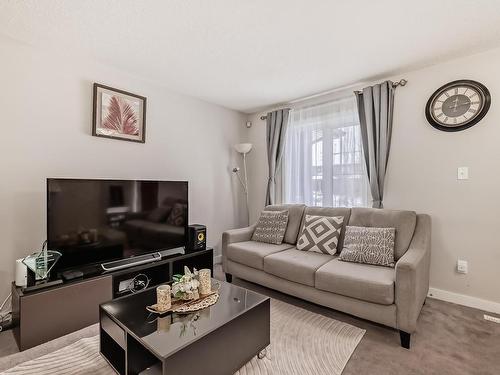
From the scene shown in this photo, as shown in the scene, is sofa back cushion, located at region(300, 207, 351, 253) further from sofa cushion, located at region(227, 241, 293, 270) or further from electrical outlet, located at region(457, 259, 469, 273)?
electrical outlet, located at region(457, 259, 469, 273)

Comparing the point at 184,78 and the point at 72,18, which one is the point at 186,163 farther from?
the point at 72,18

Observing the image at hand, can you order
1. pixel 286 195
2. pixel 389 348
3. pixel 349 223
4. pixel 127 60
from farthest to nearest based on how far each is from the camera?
pixel 286 195 → pixel 349 223 → pixel 127 60 → pixel 389 348

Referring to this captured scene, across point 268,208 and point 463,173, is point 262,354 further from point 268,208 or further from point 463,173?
point 463,173

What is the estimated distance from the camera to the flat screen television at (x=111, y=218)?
80.1 inches

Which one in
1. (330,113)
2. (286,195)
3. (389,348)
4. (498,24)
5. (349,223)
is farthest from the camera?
(286,195)

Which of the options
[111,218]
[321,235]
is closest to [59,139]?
[111,218]

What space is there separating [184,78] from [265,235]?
2044 millimetres

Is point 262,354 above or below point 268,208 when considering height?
below

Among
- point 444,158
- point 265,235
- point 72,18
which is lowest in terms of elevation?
point 265,235

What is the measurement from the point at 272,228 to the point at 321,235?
0.62 meters

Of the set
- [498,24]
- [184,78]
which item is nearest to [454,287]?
[498,24]

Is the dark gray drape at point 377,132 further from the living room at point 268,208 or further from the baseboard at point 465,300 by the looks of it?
the baseboard at point 465,300

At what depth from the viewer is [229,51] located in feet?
7.55

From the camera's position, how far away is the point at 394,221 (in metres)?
2.46
